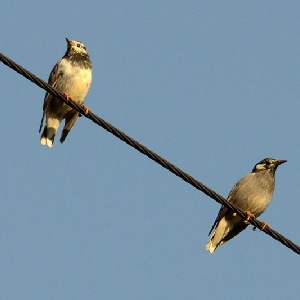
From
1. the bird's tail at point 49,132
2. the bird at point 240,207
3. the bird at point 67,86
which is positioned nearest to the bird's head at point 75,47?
the bird at point 67,86

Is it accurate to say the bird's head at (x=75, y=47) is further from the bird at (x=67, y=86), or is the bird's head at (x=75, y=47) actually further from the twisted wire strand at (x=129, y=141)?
the twisted wire strand at (x=129, y=141)

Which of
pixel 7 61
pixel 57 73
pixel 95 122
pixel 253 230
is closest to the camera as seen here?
pixel 7 61

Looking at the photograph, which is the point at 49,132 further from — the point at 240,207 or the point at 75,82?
the point at 240,207

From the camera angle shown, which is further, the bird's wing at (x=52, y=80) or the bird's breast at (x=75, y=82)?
the bird's wing at (x=52, y=80)

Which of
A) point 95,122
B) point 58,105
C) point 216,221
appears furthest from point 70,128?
point 95,122

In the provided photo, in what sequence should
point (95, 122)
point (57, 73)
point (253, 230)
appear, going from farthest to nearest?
point (57, 73) < point (253, 230) < point (95, 122)

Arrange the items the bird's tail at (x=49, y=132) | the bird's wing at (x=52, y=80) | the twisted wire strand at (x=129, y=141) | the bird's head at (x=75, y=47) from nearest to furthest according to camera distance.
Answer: the twisted wire strand at (x=129, y=141) < the bird's wing at (x=52, y=80) < the bird's tail at (x=49, y=132) < the bird's head at (x=75, y=47)

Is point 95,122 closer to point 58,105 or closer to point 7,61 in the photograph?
point 7,61

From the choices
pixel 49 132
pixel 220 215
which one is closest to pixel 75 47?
pixel 49 132

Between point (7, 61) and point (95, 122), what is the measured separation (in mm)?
869

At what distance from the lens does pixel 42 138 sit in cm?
1141

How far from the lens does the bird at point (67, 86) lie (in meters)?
11.0

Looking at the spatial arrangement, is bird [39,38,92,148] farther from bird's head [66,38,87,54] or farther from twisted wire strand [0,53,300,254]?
twisted wire strand [0,53,300,254]

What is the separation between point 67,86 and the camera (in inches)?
432
